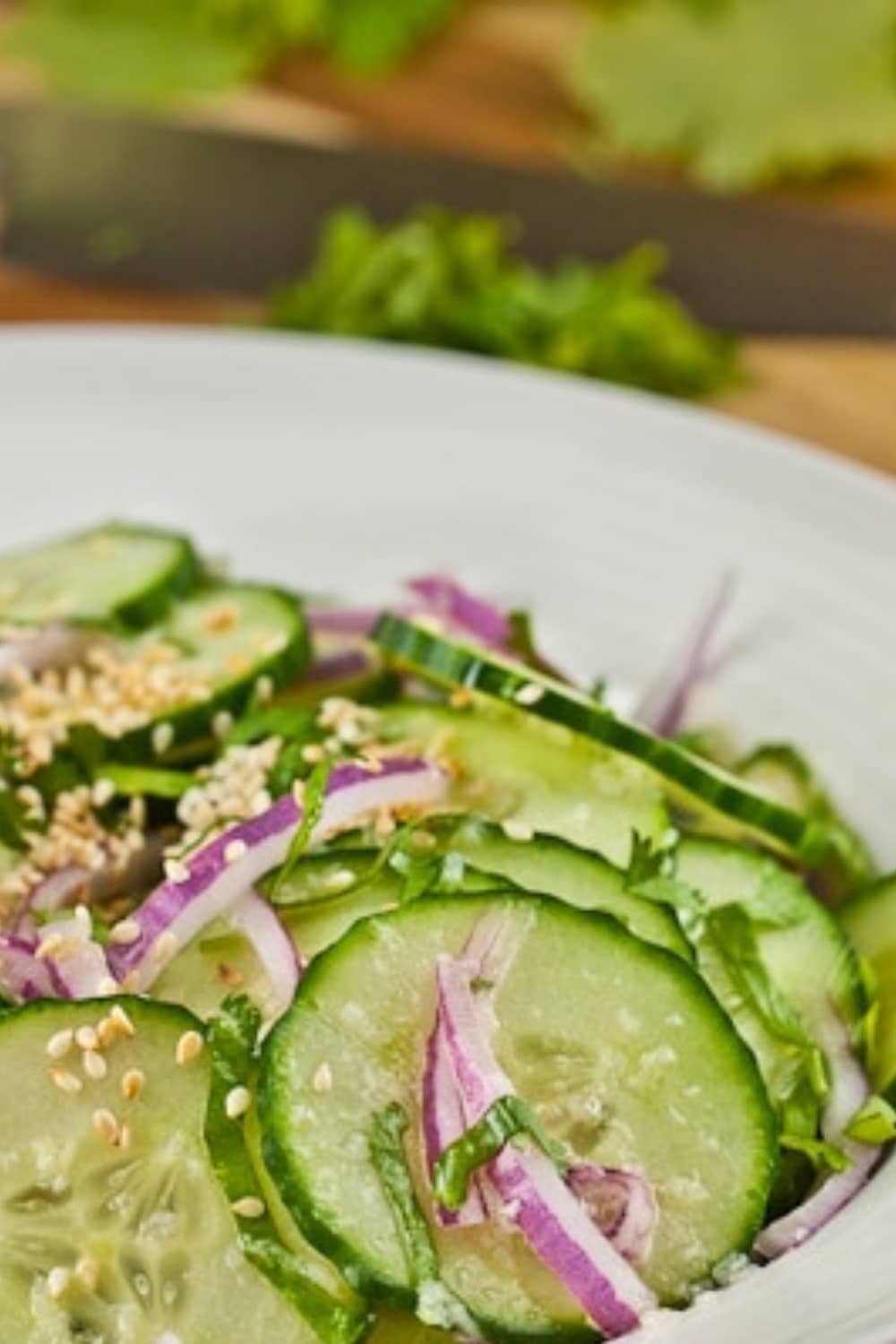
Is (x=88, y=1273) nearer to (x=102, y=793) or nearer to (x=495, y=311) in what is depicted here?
(x=102, y=793)

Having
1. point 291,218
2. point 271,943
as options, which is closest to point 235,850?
point 271,943

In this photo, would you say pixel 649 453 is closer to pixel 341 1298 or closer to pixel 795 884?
pixel 795 884

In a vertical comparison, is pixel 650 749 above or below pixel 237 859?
above

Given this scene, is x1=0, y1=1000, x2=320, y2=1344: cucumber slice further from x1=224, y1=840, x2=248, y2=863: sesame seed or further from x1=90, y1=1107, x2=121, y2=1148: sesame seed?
x1=224, y1=840, x2=248, y2=863: sesame seed

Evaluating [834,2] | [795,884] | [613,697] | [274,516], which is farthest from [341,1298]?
[834,2]

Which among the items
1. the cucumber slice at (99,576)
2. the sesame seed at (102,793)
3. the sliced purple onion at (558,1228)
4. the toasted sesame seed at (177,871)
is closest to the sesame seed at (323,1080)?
the sliced purple onion at (558,1228)

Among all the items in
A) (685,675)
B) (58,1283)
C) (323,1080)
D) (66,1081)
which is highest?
(685,675)

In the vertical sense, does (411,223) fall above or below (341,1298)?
above

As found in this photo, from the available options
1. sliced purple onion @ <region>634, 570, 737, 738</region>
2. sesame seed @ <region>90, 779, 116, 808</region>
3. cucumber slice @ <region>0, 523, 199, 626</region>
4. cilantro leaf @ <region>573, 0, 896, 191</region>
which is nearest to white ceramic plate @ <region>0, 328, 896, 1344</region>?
sliced purple onion @ <region>634, 570, 737, 738</region>
